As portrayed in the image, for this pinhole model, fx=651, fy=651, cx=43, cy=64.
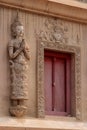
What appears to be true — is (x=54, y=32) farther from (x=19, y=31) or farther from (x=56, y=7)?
(x=19, y=31)

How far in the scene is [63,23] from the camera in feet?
36.2

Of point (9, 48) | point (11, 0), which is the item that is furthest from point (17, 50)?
point (11, 0)

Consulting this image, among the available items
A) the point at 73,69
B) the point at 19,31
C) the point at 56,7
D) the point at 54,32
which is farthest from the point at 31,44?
the point at 73,69

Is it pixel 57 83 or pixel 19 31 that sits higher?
pixel 19 31

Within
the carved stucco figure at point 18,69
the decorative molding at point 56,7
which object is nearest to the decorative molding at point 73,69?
the carved stucco figure at point 18,69

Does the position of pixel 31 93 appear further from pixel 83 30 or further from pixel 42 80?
pixel 83 30

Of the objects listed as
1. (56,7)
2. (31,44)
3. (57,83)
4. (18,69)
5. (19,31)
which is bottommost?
(57,83)

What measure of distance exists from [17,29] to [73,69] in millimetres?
1352

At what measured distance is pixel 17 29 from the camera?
10289 mm

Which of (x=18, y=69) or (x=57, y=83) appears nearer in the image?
(x=18, y=69)

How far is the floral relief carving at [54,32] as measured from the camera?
35.3 feet

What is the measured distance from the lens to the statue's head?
1030cm

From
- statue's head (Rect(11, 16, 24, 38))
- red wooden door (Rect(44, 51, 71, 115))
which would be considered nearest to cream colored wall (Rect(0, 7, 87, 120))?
statue's head (Rect(11, 16, 24, 38))

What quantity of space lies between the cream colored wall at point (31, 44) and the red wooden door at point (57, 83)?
0.93 ft
